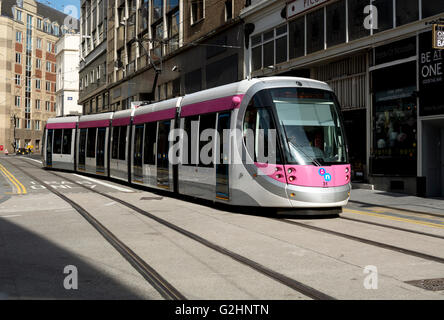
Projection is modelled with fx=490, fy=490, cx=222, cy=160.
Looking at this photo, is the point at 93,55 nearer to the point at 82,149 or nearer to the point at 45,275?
the point at 82,149

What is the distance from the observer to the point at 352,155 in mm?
18578

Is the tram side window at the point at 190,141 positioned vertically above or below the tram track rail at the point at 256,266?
above

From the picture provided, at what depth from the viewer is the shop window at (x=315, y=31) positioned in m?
19.8

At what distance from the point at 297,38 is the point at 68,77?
72724 mm

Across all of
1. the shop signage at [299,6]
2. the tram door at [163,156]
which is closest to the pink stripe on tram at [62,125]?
the tram door at [163,156]

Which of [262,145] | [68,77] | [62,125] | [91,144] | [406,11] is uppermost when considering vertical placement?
[68,77]

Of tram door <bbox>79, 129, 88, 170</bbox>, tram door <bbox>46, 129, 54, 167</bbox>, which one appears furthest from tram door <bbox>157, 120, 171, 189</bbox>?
tram door <bbox>46, 129, 54, 167</bbox>

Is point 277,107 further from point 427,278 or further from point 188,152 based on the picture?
point 427,278

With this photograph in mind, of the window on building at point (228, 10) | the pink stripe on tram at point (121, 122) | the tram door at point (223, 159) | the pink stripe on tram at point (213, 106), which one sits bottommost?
the tram door at point (223, 159)

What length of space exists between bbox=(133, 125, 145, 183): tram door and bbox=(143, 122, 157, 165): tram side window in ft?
1.67

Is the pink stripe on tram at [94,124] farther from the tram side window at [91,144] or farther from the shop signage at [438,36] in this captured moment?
the shop signage at [438,36]

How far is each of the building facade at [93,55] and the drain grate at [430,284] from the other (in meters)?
49.0

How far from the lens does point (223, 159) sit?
11617 millimetres

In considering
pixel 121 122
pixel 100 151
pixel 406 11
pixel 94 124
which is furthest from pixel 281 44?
pixel 100 151
